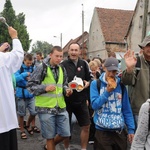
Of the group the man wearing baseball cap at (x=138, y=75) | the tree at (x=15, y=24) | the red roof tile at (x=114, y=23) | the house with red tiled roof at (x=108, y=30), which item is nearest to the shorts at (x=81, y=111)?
the man wearing baseball cap at (x=138, y=75)

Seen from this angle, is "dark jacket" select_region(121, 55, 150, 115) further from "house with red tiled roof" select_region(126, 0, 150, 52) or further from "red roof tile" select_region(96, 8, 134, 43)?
"red roof tile" select_region(96, 8, 134, 43)

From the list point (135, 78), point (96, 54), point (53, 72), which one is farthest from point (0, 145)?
point (96, 54)

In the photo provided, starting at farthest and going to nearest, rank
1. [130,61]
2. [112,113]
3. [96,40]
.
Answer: [96,40], [112,113], [130,61]

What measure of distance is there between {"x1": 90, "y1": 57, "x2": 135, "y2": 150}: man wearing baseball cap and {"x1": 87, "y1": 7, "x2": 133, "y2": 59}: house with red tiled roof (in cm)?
3030

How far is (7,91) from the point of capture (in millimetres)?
2957

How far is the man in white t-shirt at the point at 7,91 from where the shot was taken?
2.90 m

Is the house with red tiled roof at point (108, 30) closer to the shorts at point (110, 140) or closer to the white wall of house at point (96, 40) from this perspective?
the white wall of house at point (96, 40)

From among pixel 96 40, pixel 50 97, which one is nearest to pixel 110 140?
pixel 50 97

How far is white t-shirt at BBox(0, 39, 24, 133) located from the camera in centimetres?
290

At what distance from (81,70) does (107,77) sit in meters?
1.54

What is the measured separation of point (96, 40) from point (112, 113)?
36.2 metres

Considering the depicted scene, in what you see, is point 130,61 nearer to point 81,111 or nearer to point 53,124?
point 53,124

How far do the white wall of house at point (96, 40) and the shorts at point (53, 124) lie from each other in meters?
31.1

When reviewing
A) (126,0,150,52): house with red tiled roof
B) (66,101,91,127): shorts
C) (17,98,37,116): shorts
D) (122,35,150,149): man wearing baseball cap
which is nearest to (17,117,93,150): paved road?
(17,98,37,116): shorts
